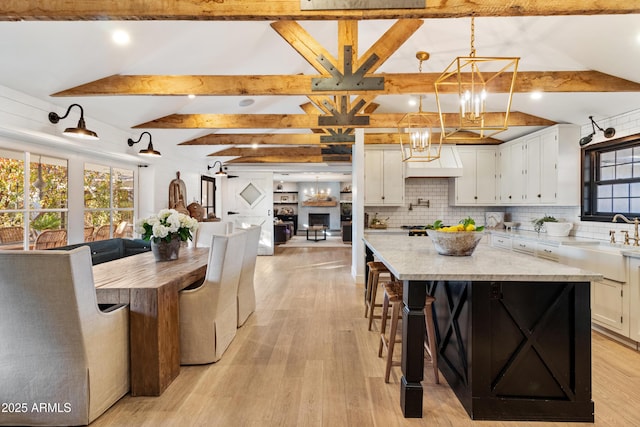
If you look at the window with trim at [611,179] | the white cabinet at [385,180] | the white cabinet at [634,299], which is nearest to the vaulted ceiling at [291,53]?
the window with trim at [611,179]

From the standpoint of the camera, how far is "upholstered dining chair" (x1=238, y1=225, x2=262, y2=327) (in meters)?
3.32

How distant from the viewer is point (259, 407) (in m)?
1.99

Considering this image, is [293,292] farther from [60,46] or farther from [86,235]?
[60,46]

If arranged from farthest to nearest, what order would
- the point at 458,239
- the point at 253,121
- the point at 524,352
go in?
the point at 253,121 < the point at 458,239 < the point at 524,352

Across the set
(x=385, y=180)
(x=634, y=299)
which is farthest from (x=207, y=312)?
(x=385, y=180)

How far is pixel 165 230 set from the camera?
2.92 meters

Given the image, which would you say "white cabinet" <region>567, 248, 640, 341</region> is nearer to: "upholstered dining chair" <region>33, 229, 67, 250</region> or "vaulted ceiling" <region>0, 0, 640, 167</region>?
"vaulted ceiling" <region>0, 0, 640, 167</region>

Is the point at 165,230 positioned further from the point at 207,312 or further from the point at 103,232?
the point at 103,232

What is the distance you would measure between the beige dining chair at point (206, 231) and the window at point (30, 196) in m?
1.45

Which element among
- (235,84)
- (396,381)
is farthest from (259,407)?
(235,84)

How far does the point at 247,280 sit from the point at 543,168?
4.39 meters

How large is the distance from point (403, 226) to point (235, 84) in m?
3.96

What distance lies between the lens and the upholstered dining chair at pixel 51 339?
5.37ft

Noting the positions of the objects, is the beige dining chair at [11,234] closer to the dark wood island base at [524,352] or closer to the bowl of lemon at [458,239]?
the bowl of lemon at [458,239]
